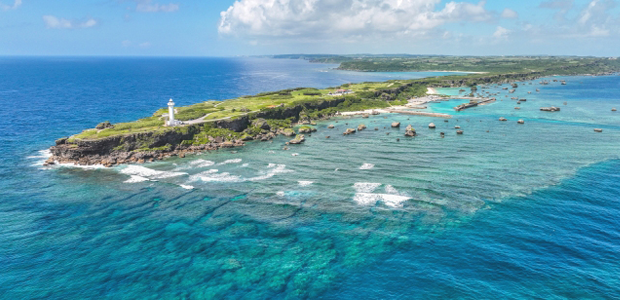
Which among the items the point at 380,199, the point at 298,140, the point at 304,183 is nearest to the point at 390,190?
the point at 380,199

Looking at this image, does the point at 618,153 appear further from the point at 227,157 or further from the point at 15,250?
the point at 15,250

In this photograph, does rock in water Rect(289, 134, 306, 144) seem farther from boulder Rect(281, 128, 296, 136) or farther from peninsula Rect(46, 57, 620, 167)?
boulder Rect(281, 128, 296, 136)

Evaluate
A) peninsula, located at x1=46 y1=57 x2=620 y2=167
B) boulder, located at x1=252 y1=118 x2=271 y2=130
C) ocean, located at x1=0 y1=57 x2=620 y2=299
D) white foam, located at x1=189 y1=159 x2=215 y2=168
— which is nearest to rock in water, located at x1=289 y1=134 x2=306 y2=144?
peninsula, located at x1=46 y1=57 x2=620 y2=167

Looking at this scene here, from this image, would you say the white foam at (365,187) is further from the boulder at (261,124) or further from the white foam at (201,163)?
the boulder at (261,124)

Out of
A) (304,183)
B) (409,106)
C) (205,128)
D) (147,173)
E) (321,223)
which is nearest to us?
(321,223)

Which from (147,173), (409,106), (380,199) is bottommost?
(380,199)

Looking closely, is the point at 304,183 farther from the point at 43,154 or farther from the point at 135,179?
the point at 43,154

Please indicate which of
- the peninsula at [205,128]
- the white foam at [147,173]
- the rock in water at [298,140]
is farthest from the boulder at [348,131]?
the white foam at [147,173]
